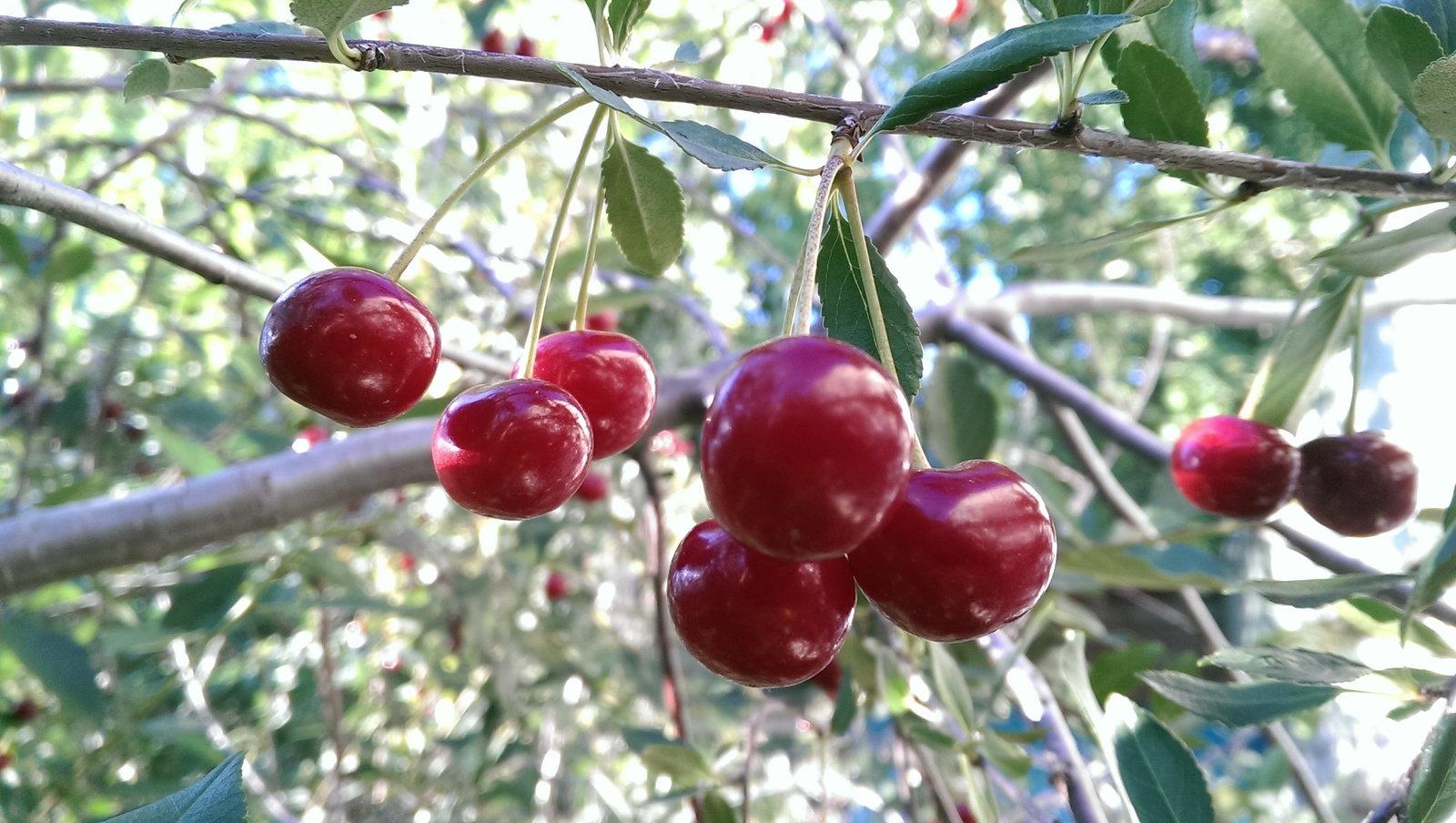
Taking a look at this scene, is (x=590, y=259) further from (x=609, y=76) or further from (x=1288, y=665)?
(x=1288, y=665)

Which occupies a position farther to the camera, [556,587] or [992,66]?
[556,587]

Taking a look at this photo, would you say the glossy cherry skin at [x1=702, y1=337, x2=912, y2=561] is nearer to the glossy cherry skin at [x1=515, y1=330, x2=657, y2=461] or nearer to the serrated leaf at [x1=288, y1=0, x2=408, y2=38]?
the glossy cherry skin at [x1=515, y1=330, x2=657, y2=461]

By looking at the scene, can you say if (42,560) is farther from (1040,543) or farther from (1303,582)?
(1303,582)

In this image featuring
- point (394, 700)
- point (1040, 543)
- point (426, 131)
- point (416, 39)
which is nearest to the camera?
point (1040, 543)

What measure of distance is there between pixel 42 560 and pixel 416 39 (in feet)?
6.82

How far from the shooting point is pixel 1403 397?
196 centimetres

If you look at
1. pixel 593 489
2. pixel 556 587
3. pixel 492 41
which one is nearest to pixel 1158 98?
pixel 593 489

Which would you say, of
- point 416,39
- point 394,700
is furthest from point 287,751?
point 416,39

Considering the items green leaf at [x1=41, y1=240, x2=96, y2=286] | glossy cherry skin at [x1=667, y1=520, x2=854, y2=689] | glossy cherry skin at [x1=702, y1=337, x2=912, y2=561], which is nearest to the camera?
glossy cherry skin at [x1=702, y1=337, x2=912, y2=561]

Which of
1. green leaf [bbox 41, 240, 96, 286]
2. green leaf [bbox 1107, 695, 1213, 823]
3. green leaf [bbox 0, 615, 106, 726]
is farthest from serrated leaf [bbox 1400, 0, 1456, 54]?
green leaf [bbox 41, 240, 96, 286]

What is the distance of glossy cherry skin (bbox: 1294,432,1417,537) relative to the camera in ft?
2.98

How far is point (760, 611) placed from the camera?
51cm

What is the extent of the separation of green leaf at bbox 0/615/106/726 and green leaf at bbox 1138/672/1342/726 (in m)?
1.58

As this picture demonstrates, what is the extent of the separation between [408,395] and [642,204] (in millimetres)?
252
